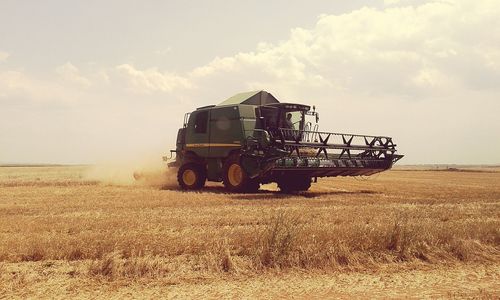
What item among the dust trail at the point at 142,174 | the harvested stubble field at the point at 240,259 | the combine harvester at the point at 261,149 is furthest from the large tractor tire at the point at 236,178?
the harvested stubble field at the point at 240,259

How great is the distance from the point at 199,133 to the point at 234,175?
105 inches

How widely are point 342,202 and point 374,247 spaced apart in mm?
6485

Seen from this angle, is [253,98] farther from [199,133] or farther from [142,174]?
[142,174]

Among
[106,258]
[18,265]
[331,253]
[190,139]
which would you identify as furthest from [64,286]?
[190,139]

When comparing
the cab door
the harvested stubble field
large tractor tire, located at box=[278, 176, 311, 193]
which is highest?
the cab door

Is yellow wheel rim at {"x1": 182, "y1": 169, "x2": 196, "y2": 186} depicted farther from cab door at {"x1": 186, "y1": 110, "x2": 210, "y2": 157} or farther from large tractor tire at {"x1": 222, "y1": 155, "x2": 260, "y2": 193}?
large tractor tire at {"x1": 222, "y1": 155, "x2": 260, "y2": 193}

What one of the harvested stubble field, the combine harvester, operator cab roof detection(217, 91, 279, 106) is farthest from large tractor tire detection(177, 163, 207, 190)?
the harvested stubble field

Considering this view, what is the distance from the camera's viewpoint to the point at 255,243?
249 inches

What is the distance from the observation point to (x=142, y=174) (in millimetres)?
21625

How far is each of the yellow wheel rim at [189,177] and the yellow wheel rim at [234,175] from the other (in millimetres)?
2019

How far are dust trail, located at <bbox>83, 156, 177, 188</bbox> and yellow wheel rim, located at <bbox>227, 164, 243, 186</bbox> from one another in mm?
4202

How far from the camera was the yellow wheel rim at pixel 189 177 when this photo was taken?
17.9m

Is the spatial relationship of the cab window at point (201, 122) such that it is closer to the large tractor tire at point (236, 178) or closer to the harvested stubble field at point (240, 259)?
the large tractor tire at point (236, 178)

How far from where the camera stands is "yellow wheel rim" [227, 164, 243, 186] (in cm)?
1603
